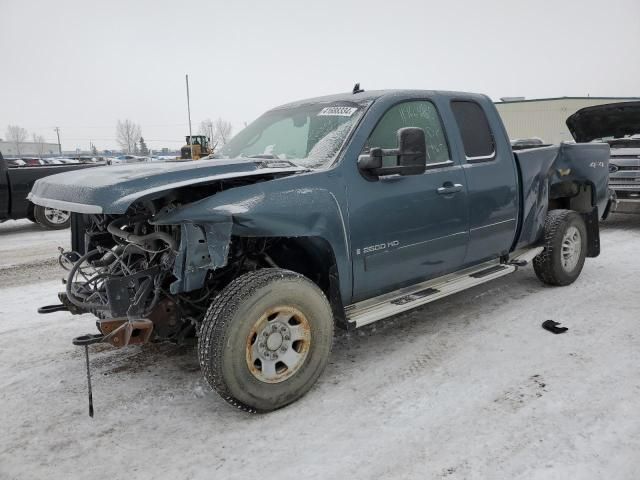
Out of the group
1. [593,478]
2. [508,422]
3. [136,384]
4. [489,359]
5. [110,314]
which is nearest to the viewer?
[593,478]

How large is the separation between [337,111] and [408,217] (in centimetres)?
96

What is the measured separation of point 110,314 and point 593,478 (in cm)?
271

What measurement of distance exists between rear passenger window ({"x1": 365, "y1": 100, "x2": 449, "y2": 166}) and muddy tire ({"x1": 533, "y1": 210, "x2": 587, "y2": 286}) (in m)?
1.86

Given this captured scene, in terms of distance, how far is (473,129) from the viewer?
4.38 meters

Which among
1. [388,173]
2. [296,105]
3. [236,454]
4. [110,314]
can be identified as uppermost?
[296,105]

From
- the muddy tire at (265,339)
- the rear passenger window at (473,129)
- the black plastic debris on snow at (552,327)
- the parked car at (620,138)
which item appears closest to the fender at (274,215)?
the muddy tire at (265,339)

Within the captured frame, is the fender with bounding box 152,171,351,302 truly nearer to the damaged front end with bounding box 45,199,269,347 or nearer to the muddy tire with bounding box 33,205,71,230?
the damaged front end with bounding box 45,199,269,347

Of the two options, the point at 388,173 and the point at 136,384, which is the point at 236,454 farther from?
the point at 388,173

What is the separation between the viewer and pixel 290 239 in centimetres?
343

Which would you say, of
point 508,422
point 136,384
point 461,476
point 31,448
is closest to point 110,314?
point 136,384

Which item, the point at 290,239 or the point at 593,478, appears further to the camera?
the point at 290,239

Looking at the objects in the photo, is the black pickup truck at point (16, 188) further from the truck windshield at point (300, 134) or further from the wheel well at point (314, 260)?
the wheel well at point (314, 260)

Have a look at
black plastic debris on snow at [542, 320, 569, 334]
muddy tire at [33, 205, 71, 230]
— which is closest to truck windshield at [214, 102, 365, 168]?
black plastic debris on snow at [542, 320, 569, 334]

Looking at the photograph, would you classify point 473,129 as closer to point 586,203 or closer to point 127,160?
point 586,203
